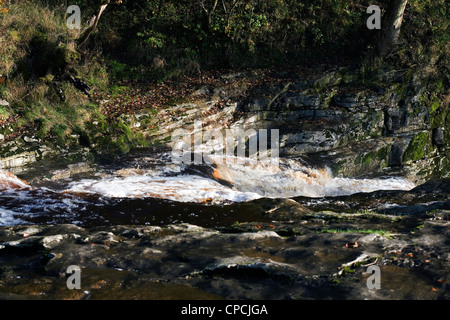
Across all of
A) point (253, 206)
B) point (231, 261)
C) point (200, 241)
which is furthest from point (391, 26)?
point (231, 261)

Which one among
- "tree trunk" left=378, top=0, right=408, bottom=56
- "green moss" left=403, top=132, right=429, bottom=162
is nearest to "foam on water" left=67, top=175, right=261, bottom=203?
"green moss" left=403, top=132, right=429, bottom=162

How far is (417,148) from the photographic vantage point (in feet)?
49.7

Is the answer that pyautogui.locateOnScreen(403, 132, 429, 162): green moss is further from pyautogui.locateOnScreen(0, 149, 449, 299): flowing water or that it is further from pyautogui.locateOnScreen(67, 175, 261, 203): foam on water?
pyautogui.locateOnScreen(67, 175, 261, 203): foam on water

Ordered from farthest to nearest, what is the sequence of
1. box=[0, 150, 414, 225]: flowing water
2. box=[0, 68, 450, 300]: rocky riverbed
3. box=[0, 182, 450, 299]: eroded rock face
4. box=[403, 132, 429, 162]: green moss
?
box=[403, 132, 429, 162]: green moss, box=[0, 150, 414, 225]: flowing water, box=[0, 68, 450, 300]: rocky riverbed, box=[0, 182, 450, 299]: eroded rock face

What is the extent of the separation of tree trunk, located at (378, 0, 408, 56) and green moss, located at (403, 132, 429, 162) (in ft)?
11.8

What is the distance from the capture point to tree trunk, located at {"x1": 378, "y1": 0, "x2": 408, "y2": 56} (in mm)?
15375

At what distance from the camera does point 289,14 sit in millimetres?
17281

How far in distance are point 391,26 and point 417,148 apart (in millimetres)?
4785

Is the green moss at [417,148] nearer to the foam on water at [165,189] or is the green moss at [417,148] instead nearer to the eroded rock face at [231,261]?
the foam on water at [165,189]

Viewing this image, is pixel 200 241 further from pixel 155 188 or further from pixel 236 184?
pixel 236 184

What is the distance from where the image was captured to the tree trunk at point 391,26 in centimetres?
1538
